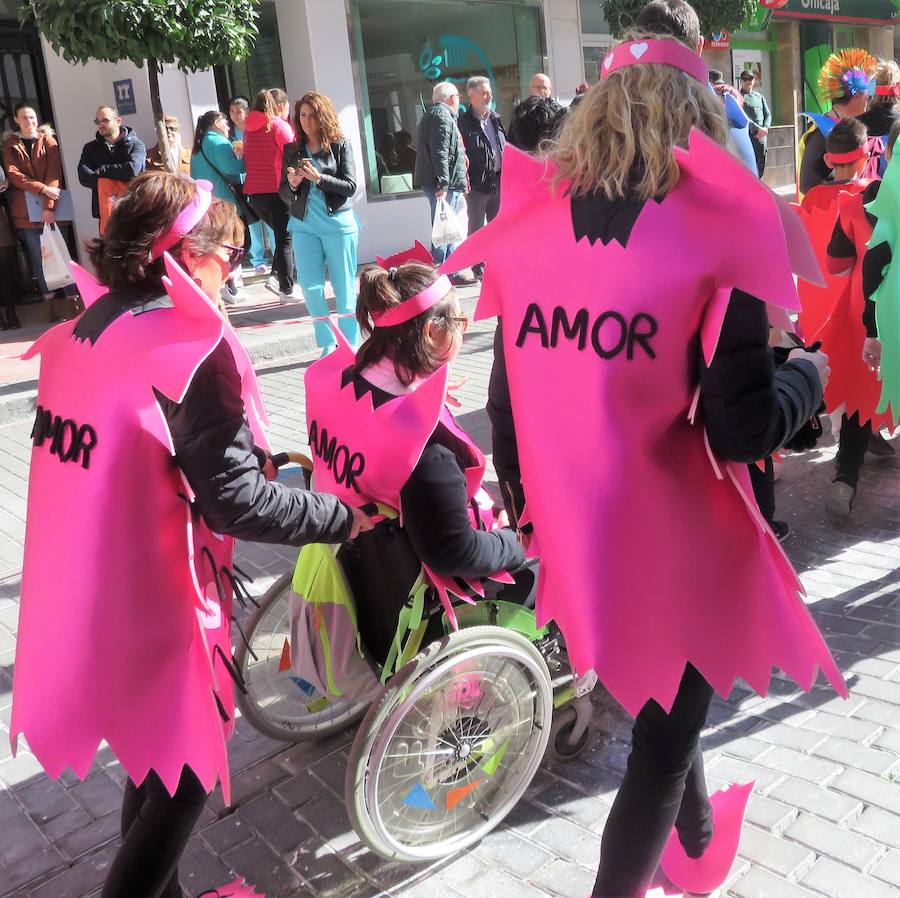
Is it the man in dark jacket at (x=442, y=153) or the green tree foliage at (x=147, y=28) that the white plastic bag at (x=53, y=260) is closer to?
the green tree foliage at (x=147, y=28)

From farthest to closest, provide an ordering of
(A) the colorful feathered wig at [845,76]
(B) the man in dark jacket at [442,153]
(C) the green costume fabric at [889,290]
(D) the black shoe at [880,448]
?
(B) the man in dark jacket at [442,153] → (A) the colorful feathered wig at [845,76] → (D) the black shoe at [880,448] → (C) the green costume fabric at [889,290]

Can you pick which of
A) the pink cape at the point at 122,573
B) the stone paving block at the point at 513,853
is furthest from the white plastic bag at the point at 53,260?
the stone paving block at the point at 513,853

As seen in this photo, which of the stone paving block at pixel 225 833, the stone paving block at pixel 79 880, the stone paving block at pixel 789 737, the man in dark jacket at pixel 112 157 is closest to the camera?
the stone paving block at pixel 79 880

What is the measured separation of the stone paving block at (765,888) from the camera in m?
2.35

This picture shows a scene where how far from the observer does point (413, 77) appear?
13828 millimetres

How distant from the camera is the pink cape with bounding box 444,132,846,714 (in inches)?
65.4

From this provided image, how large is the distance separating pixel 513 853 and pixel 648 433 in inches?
52.6

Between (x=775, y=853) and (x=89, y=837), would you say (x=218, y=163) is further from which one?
(x=775, y=853)

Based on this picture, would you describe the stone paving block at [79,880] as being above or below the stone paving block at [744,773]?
above

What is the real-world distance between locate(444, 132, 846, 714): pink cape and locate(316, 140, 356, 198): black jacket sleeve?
544 cm

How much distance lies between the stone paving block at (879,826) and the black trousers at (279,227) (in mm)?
8187

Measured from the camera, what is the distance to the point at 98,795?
2.93 meters

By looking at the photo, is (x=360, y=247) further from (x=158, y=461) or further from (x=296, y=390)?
(x=158, y=461)

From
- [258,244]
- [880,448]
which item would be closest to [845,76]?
[880,448]
